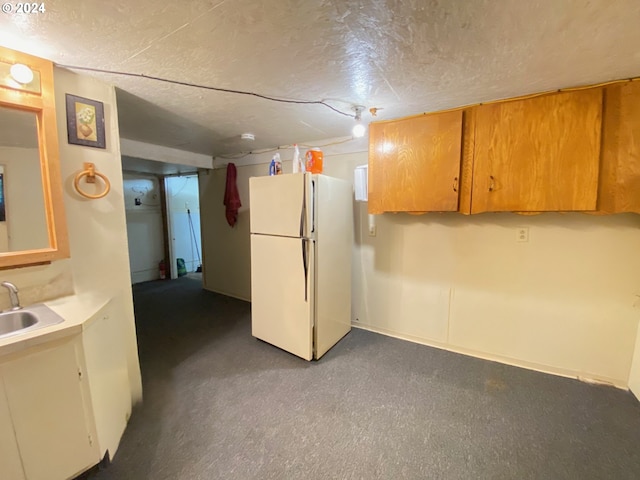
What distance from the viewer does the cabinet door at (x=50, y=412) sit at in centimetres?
109

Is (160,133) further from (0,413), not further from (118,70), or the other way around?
(0,413)

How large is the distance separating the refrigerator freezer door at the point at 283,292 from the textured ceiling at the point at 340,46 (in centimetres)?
115

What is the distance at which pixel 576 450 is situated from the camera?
151 centimetres

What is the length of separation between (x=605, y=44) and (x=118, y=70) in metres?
2.41

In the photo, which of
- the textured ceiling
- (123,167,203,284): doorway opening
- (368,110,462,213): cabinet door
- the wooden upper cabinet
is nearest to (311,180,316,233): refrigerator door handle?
(368,110,462,213): cabinet door

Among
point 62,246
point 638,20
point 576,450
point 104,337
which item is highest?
point 638,20

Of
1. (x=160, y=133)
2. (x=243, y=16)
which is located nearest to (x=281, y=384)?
(x=243, y=16)

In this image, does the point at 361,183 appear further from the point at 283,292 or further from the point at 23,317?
the point at 23,317

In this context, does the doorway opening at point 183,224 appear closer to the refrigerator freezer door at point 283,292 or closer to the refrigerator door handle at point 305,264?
the refrigerator freezer door at point 283,292

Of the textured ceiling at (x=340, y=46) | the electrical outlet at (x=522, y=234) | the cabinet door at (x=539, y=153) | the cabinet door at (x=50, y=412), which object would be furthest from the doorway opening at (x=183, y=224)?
the electrical outlet at (x=522, y=234)

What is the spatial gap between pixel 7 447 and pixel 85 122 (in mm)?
1571

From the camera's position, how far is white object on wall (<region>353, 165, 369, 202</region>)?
254 centimetres

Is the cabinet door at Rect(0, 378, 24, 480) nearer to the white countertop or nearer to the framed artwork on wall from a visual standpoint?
the white countertop

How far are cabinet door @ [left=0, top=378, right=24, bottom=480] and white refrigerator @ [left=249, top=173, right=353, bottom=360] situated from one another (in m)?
1.65
